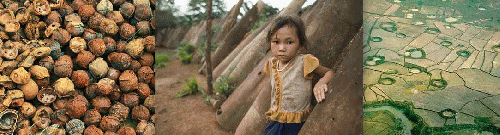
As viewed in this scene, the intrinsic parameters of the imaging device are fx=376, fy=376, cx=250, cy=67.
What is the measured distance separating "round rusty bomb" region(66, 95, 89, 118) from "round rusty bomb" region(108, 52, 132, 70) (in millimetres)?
239

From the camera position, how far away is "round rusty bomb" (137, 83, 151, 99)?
2.00 metres

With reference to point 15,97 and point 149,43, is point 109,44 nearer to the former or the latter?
point 149,43

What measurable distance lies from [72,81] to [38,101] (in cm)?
18

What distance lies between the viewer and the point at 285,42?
1.74m

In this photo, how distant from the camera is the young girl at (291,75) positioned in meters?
1.72

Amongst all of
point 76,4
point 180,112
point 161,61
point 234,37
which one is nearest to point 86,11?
point 76,4

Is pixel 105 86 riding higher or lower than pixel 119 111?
higher

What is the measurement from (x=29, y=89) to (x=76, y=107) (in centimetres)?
23

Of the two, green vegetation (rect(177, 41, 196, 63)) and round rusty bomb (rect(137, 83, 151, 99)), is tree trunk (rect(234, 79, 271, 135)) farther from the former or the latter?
green vegetation (rect(177, 41, 196, 63))

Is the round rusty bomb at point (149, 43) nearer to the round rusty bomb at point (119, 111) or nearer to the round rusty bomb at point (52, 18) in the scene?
the round rusty bomb at point (119, 111)

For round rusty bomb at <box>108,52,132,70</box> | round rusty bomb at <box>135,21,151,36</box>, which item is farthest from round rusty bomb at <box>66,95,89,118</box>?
round rusty bomb at <box>135,21,151,36</box>

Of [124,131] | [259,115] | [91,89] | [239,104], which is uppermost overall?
[91,89]

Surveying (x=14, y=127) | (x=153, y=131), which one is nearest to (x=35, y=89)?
(x=14, y=127)

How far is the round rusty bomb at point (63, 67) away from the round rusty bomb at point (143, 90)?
34 centimetres
